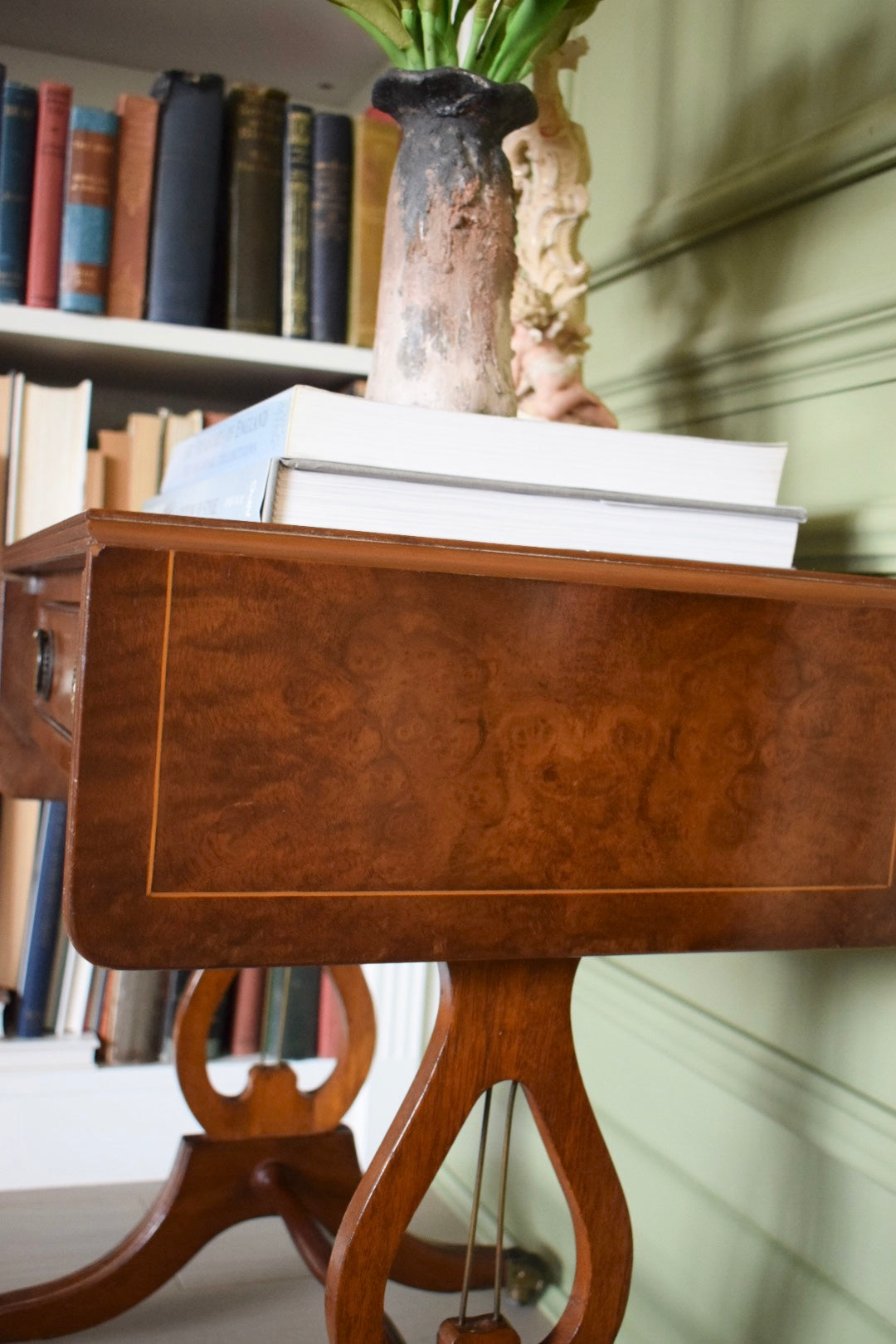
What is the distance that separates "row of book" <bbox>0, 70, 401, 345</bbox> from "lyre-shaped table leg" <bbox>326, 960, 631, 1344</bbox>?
921 mm

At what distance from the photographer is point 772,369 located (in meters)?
0.98

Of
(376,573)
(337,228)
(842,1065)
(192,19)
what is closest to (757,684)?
(376,573)

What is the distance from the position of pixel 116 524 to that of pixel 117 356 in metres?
0.94

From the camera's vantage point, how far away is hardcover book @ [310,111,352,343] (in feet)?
4.64

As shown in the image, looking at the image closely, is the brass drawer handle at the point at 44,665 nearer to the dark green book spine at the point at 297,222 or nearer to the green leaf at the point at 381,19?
the green leaf at the point at 381,19

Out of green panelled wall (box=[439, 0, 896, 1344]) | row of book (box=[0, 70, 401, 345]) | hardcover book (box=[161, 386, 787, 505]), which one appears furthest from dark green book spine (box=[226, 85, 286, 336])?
hardcover book (box=[161, 386, 787, 505])

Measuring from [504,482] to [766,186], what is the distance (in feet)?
1.46

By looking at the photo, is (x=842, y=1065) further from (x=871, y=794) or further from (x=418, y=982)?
(x=418, y=982)

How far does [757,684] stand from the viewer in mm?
688

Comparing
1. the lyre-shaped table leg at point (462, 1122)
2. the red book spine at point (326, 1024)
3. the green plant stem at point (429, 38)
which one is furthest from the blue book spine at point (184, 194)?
the lyre-shaped table leg at point (462, 1122)

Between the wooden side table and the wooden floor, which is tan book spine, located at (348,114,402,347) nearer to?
the wooden side table

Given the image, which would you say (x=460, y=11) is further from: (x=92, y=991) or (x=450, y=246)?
(x=92, y=991)

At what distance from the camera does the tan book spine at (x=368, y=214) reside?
142cm

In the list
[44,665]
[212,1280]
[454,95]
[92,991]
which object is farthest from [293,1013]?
[454,95]
